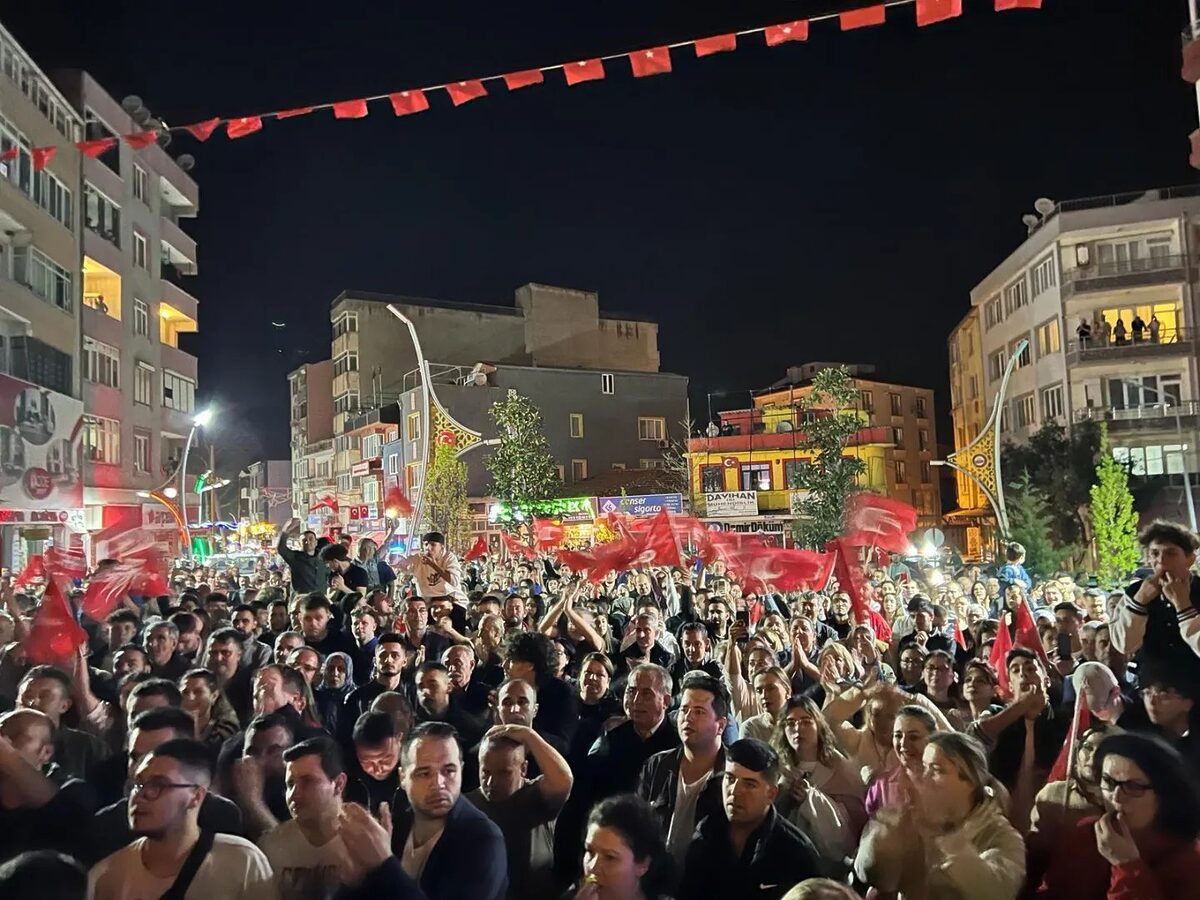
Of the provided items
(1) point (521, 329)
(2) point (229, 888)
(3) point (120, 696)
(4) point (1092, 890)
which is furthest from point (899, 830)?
(1) point (521, 329)

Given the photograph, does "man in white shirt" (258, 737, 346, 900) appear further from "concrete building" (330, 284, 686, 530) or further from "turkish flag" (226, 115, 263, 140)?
"concrete building" (330, 284, 686, 530)

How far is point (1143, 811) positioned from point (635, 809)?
5.86ft

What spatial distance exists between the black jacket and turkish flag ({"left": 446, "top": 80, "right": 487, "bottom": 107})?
324 inches

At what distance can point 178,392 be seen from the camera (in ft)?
133

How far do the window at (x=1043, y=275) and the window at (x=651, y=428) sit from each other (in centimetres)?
2409

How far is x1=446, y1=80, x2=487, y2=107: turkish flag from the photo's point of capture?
10305 mm

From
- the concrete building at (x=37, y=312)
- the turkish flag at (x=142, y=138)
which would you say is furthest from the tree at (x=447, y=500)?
the turkish flag at (x=142, y=138)

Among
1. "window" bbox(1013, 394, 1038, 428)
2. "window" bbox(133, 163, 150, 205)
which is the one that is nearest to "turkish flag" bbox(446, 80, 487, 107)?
"window" bbox(133, 163, 150, 205)

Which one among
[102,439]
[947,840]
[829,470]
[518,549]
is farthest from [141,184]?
[947,840]

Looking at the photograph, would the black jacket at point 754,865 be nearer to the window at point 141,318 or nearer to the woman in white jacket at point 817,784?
the woman in white jacket at point 817,784

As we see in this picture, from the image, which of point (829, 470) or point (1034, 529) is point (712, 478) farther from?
point (1034, 529)

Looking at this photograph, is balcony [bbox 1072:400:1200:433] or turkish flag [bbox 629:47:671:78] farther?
balcony [bbox 1072:400:1200:433]

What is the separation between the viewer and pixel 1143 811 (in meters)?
3.54

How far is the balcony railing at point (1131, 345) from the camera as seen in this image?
3622cm
